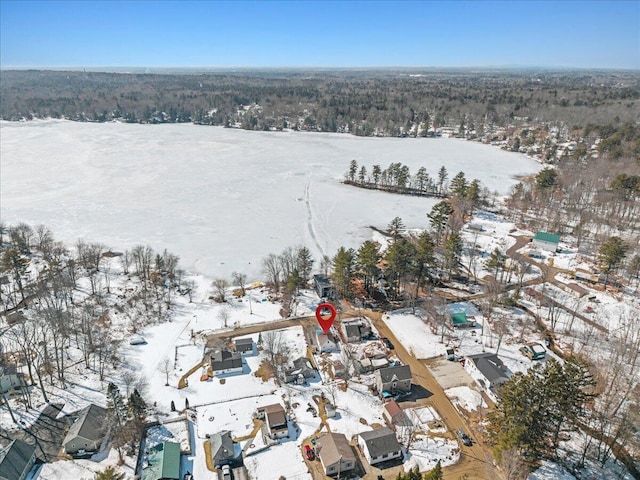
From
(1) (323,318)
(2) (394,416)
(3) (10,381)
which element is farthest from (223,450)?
(3) (10,381)

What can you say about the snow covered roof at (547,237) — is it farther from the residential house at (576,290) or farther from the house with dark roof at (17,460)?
the house with dark roof at (17,460)

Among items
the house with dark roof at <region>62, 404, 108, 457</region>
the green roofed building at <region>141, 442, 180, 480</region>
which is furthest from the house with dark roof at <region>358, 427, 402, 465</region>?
the house with dark roof at <region>62, 404, 108, 457</region>

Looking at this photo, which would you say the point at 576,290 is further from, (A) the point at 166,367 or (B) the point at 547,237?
(A) the point at 166,367

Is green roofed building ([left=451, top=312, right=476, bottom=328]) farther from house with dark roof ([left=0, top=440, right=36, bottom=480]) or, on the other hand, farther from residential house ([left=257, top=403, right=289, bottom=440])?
house with dark roof ([left=0, top=440, right=36, bottom=480])

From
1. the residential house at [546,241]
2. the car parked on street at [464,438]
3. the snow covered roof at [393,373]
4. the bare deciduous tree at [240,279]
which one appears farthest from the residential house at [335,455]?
the residential house at [546,241]

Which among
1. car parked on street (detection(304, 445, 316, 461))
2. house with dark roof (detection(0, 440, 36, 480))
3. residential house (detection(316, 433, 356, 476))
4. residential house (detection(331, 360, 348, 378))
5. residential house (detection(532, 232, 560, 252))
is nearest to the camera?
house with dark roof (detection(0, 440, 36, 480))
